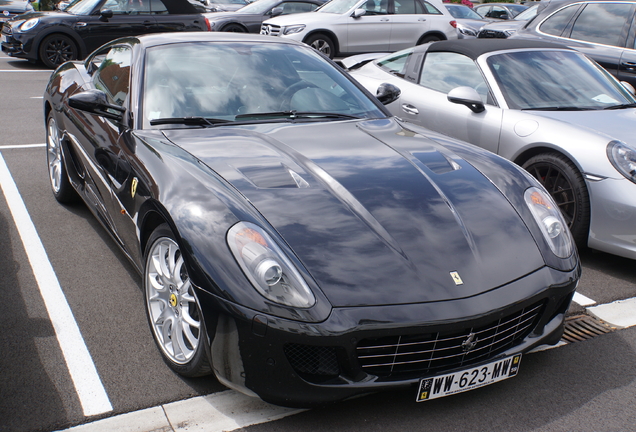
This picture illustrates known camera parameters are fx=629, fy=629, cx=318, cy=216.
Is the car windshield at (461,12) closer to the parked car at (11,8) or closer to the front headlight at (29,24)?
the front headlight at (29,24)

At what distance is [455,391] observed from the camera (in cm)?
249

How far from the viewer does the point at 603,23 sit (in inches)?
301

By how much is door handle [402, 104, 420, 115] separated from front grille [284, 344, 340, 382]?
3.76 m

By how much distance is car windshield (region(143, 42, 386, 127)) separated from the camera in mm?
3545

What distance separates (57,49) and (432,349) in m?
11.9

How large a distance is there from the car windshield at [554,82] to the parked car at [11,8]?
16.7m

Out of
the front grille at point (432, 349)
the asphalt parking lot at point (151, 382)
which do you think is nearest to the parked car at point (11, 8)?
the asphalt parking lot at point (151, 382)

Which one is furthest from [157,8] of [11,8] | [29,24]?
[11,8]

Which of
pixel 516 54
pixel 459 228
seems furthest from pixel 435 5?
pixel 459 228

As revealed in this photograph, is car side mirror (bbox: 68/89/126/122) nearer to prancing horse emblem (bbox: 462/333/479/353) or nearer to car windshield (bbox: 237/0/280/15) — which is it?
prancing horse emblem (bbox: 462/333/479/353)

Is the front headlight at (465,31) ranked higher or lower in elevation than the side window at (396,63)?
lower

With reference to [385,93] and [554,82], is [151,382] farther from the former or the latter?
[554,82]

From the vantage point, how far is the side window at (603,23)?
7.57 metres

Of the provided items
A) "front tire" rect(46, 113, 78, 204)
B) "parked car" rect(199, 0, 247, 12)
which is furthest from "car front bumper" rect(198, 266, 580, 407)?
"parked car" rect(199, 0, 247, 12)
